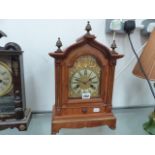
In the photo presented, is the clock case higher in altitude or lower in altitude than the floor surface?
higher

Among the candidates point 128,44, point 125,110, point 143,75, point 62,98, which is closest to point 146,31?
point 128,44

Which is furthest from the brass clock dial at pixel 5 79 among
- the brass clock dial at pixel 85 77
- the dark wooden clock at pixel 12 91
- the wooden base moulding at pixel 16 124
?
the brass clock dial at pixel 85 77

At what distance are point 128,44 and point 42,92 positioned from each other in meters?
0.47

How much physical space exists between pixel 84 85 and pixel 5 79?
30 centimetres

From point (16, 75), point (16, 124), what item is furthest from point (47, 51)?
point (16, 124)

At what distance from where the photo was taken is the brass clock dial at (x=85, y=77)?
0.70 metres

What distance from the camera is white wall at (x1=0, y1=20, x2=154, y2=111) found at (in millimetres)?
838

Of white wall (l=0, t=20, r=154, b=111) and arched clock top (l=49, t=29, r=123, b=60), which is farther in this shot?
white wall (l=0, t=20, r=154, b=111)

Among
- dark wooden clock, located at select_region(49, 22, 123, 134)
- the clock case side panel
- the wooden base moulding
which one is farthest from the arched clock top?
the wooden base moulding

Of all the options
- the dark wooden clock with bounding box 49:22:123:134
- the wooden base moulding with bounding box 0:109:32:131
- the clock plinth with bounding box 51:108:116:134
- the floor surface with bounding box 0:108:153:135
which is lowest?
the floor surface with bounding box 0:108:153:135

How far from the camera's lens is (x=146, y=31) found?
0.90 metres

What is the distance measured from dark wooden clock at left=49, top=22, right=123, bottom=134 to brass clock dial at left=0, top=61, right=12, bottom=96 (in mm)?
188

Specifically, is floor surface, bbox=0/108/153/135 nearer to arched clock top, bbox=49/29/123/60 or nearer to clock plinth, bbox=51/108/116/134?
clock plinth, bbox=51/108/116/134
